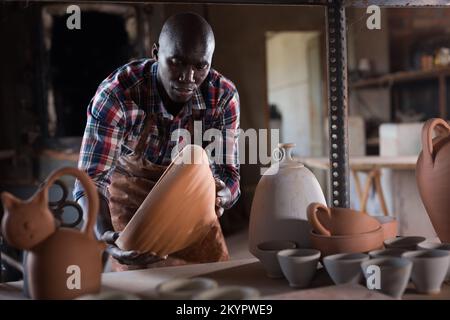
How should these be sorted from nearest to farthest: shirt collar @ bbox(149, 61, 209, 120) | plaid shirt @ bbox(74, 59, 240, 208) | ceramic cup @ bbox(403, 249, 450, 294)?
ceramic cup @ bbox(403, 249, 450, 294)
plaid shirt @ bbox(74, 59, 240, 208)
shirt collar @ bbox(149, 61, 209, 120)

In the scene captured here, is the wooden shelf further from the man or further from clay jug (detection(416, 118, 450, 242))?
Result: clay jug (detection(416, 118, 450, 242))

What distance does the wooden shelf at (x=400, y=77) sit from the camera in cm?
597

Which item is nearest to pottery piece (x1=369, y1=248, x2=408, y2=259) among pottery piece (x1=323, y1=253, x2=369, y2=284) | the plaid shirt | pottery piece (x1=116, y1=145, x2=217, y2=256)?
pottery piece (x1=323, y1=253, x2=369, y2=284)

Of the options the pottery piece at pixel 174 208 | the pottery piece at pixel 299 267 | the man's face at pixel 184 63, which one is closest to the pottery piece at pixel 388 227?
the pottery piece at pixel 299 267

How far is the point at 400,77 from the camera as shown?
6.41 meters

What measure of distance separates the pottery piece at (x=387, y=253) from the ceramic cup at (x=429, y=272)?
56 millimetres

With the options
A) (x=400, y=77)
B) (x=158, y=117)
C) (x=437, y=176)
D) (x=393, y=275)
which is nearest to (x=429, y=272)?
(x=393, y=275)

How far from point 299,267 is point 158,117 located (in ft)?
3.37

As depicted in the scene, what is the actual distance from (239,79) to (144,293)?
487cm

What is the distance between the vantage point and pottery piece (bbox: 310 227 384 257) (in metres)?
1.31

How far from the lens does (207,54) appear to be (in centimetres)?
176

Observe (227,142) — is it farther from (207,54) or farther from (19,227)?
(19,227)

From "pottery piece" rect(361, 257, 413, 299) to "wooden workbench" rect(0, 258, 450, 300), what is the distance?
0.08 ft
